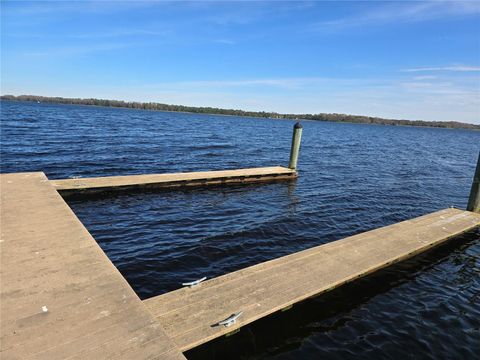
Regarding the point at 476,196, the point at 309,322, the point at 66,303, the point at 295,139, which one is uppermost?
the point at 295,139

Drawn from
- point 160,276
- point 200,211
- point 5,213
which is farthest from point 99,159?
point 160,276

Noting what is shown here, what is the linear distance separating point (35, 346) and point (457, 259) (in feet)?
36.6

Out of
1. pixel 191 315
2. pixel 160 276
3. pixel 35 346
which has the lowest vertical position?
pixel 160 276

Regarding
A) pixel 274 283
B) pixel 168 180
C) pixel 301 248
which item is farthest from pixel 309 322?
pixel 168 180

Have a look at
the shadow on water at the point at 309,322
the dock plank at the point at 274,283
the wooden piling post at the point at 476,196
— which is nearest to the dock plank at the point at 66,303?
the dock plank at the point at 274,283

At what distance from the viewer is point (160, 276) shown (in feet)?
26.0

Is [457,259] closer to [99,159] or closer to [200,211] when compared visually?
[200,211]

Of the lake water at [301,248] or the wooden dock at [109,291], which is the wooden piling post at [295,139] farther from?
the wooden dock at [109,291]

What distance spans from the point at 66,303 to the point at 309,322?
14.8 ft

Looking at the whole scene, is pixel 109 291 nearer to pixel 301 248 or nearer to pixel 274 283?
pixel 274 283

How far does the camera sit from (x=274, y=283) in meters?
6.43

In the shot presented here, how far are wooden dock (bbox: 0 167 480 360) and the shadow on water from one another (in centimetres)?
52

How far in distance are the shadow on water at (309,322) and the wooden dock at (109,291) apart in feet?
1.72

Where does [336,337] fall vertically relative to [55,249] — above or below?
below
